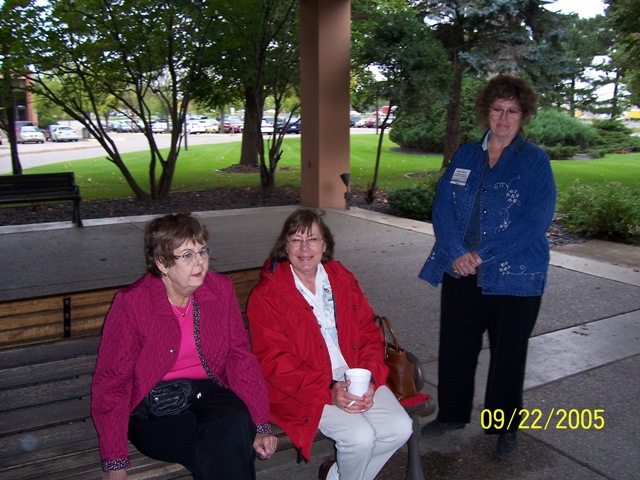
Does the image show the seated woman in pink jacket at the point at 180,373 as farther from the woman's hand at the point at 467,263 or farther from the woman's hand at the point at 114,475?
the woman's hand at the point at 467,263

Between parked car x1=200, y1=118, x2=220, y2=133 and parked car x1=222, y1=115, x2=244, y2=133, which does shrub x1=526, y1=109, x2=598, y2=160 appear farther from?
parked car x1=200, y1=118, x2=220, y2=133

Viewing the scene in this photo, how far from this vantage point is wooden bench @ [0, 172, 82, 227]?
10.2m

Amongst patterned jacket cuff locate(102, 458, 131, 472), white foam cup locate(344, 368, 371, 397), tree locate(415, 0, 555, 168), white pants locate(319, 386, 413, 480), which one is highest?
tree locate(415, 0, 555, 168)

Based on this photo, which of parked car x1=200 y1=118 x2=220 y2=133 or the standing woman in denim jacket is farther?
parked car x1=200 y1=118 x2=220 y2=133

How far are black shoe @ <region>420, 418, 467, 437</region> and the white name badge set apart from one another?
141 cm

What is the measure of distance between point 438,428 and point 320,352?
44.3 inches

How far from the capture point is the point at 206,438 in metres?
2.49

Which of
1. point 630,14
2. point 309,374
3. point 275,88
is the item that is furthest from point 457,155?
point 275,88

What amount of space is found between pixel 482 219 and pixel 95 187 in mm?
14401

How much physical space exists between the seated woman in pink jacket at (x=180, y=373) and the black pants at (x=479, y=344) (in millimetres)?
1276

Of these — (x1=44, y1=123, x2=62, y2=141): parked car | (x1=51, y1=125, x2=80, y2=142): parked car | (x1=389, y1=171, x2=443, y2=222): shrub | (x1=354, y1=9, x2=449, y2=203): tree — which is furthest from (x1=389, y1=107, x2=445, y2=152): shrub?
(x1=44, y1=123, x2=62, y2=141): parked car

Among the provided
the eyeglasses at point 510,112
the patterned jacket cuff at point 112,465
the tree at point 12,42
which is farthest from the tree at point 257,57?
the patterned jacket cuff at point 112,465

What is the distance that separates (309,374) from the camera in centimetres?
285

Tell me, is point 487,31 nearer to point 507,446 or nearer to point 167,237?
point 507,446
